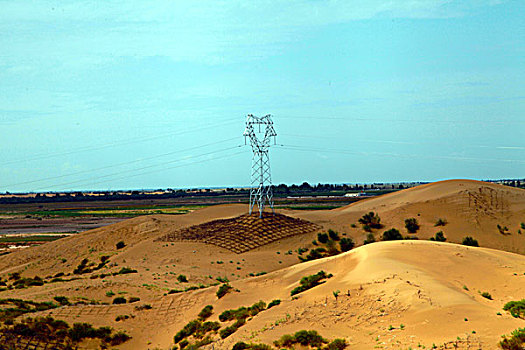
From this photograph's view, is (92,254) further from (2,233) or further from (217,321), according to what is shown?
(2,233)

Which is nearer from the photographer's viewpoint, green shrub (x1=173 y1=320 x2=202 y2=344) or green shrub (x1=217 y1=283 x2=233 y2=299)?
green shrub (x1=173 y1=320 x2=202 y2=344)

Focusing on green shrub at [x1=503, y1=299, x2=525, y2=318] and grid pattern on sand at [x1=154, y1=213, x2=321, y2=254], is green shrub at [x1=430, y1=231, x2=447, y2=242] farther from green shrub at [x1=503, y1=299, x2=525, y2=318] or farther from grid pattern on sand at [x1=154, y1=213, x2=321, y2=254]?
green shrub at [x1=503, y1=299, x2=525, y2=318]

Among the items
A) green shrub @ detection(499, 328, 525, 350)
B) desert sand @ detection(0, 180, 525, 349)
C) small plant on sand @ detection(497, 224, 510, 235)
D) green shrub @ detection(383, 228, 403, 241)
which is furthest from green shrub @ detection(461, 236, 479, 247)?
green shrub @ detection(499, 328, 525, 350)

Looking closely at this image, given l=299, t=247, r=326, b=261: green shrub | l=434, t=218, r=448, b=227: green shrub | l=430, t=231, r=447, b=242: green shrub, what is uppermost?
l=434, t=218, r=448, b=227: green shrub

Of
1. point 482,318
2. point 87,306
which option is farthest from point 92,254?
point 482,318

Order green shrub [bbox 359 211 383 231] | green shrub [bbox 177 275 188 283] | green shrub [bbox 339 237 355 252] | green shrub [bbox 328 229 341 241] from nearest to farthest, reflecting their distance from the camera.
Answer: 1. green shrub [bbox 177 275 188 283]
2. green shrub [bbox 339 237 355 252]
3. green shrub [bbox 328 229 341 241]
4. green shrub [bbox 359 211 383 231]

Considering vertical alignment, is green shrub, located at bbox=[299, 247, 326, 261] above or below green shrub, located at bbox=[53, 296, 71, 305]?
below

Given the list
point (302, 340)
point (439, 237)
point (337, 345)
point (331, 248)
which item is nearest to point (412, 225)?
point (439, 237)
